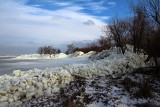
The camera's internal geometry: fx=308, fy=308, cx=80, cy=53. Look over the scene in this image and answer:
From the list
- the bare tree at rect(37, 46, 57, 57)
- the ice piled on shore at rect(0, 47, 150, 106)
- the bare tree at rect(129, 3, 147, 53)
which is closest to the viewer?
the ice piled on shore at rect(0, 47, 150, 106)

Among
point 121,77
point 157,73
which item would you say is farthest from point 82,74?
point 157,73

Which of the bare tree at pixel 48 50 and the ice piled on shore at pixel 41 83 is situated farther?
the bare tree at pixel 48 50

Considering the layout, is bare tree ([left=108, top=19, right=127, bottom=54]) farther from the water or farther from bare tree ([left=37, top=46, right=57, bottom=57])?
bare tree ([left=37, top=46, right=57, bottom=57])

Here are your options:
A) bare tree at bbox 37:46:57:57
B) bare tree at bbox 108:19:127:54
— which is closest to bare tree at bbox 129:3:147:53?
bare tree at bbox 108:19:127:54

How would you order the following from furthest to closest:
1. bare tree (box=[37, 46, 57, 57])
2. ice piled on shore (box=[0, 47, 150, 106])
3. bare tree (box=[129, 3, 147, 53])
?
bare tree (box=[37, 46, 57, 57]) → bare tree (box=[129, 3, 147, 53]) → ice piled on shore (box=[0, 47, 150, 106])

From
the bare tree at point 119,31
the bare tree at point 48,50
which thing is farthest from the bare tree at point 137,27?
the bare tree at point 48,50

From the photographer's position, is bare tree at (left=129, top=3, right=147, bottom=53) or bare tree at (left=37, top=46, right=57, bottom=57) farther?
bare tree at (left=37, top=46, right=57, bottom=57)

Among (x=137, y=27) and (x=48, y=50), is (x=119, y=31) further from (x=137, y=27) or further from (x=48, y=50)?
(x=48, y=50)

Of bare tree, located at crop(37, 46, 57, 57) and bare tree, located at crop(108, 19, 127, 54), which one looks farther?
bare tree, located at crop(37, 46, 57, 57)

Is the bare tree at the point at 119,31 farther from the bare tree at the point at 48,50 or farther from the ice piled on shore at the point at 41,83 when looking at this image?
the bare tree at the point at 48,50

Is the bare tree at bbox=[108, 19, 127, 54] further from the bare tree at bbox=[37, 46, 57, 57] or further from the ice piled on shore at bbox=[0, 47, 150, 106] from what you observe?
the bare tree at bbox=[37, 46, 57, 57]

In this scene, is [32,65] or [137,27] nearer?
[137,27]

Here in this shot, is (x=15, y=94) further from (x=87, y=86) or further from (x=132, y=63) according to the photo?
(x=132, y=63)

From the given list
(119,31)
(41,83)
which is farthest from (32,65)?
(41,83)
